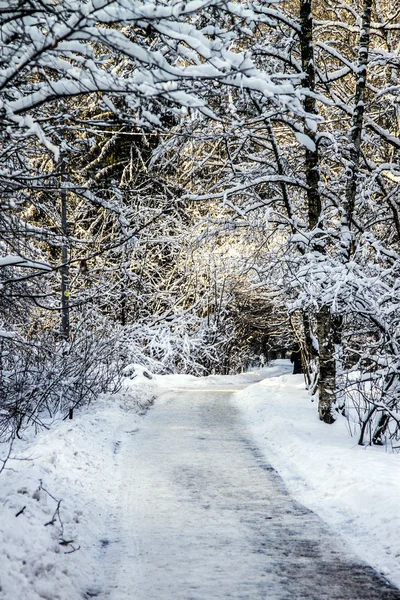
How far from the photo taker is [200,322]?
31188 mm

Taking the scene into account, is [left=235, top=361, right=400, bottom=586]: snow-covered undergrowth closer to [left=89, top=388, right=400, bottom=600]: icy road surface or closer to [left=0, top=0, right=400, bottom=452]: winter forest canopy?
[left=89, top=388, right=400, bottom=600]: icy road surface

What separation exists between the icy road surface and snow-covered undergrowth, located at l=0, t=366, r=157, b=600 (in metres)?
0.17

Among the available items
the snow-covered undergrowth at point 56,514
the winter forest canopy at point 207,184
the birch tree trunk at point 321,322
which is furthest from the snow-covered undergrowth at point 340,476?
the snow-covered undergrowth at point 56,514

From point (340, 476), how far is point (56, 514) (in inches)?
143

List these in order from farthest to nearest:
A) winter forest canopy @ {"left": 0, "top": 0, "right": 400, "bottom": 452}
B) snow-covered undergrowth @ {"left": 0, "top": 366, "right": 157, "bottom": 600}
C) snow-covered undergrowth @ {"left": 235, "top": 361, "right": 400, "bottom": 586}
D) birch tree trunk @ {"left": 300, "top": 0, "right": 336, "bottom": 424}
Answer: birch tree trunk @ {"left": 300, "top": 0, "right": 336, "bottom": 424}
snow-covered undergrowth @ {"left": 235, "top": 361, "right": 400, "bottom": 586}
snow-covered undergrowth @ {"left": 0, "top": 366, "right": 157, "bottom": 600}
winter forest canopy @ {"left": 0, "top": 0, "right": 400, "bottom": 452}

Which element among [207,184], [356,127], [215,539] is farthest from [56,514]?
[207,184]

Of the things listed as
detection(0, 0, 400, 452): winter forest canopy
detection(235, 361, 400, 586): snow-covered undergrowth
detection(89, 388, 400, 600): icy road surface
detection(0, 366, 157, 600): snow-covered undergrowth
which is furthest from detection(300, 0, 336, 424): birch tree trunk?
detection(0, 366, 157, 600): snow-covered undergrowth

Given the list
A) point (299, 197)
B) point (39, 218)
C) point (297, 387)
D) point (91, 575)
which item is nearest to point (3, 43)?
point (91, 575)

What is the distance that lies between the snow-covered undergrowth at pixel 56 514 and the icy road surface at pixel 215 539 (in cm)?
17

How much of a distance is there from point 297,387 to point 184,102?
14971 mm

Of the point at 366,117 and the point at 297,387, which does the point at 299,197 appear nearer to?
the point at 366,117

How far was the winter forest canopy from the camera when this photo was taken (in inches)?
153

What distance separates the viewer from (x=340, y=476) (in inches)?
310

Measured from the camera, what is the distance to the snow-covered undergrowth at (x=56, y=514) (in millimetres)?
4676
